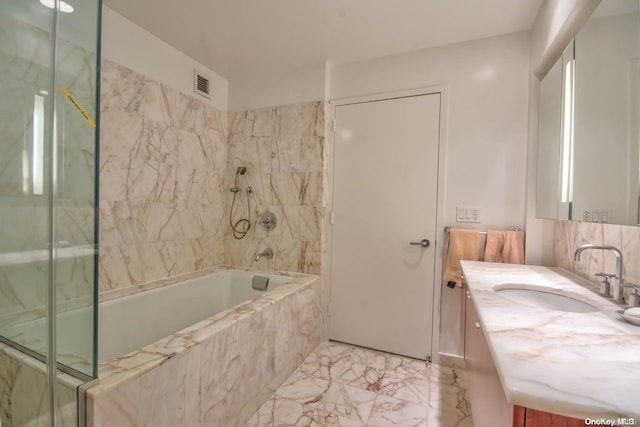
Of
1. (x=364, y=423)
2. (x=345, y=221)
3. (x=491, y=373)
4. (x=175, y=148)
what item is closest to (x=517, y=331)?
(x=491, y=373)

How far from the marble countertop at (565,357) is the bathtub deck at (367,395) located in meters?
0.96

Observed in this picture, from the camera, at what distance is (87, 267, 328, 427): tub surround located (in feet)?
3.38

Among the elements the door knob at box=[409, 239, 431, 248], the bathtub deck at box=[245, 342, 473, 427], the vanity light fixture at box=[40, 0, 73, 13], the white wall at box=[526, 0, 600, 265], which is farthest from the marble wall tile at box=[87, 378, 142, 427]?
the white wall at box=[526, 0, 600, 265]

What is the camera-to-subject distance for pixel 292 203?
2637 millimetres

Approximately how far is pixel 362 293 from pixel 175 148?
2.00 m

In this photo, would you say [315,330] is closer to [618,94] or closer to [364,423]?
[364,423]

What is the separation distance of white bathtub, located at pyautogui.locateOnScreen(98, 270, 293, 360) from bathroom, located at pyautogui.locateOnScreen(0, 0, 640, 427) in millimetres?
15

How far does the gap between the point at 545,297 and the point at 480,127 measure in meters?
1.27

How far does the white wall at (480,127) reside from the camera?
6.67ft

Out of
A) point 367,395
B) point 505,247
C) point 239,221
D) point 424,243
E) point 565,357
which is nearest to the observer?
point 565,357

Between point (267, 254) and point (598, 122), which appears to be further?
point (267, 254)

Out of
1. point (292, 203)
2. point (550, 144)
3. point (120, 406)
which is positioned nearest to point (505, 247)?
point (550, 144)

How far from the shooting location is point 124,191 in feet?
6.70

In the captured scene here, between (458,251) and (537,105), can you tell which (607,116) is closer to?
(537,105)
